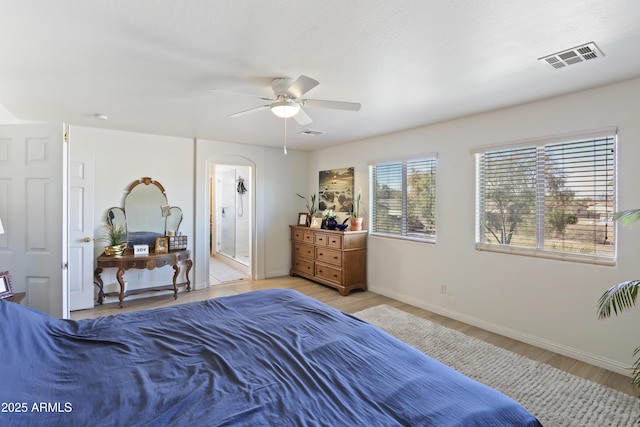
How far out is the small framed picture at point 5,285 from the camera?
229 cm

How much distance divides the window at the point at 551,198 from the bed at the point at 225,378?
234 cm

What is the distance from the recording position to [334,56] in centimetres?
213

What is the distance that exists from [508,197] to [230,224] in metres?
5.90

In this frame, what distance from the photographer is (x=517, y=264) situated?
3.21 metres

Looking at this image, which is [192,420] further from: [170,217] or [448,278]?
[170,217]

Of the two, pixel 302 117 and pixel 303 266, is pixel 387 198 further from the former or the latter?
pixel 302 117

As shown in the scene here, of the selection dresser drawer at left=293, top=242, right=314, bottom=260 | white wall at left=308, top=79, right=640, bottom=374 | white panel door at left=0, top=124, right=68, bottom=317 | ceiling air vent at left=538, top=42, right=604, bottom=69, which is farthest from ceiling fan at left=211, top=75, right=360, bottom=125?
dresser drawer at left=293, top=242, right=314, bottom=260

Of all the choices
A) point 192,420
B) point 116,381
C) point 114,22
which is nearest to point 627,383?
point 192,420

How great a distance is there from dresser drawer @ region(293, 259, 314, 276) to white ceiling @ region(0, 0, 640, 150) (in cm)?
315

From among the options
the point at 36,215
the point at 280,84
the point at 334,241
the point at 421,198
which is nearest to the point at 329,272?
the point at 334,241

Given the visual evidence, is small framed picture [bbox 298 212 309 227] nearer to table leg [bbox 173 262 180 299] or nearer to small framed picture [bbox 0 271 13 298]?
table leg [bbox 173 262 180 299]

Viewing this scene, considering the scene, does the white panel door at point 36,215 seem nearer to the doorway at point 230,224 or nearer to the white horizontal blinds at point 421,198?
the doorway at point 230,224

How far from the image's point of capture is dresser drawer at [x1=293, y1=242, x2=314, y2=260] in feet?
18.0

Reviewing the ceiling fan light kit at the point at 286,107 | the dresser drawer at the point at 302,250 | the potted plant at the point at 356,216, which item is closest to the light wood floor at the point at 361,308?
the dresser drawer at the point at 302,250
